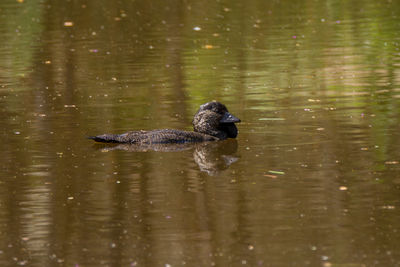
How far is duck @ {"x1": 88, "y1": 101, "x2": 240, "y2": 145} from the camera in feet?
39.6

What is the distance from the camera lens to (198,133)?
12.4 meters

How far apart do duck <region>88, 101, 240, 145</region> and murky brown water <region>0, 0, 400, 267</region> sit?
0.70ft

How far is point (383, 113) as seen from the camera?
1350 cm

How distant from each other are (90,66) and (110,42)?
407 cm

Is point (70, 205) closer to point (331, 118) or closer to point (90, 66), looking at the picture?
point (331, 118)

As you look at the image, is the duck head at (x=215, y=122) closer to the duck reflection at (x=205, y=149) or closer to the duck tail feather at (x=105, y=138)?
the duck reflection at (x=205, y=149)

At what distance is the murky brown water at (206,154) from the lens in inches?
313

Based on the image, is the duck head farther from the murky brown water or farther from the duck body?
the duck body

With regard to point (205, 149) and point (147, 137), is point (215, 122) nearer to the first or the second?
point (205, 149)

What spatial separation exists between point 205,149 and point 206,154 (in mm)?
317

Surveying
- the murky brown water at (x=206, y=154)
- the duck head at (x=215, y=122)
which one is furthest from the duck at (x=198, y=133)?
the murky brown water at (x=206, y=154)

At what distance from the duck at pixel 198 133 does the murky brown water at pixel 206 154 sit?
0.70 feet

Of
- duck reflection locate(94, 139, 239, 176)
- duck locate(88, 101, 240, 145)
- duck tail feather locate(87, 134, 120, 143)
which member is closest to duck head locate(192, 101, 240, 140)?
duck locate(88, 101, 240, 145)

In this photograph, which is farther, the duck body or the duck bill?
the duck bill
